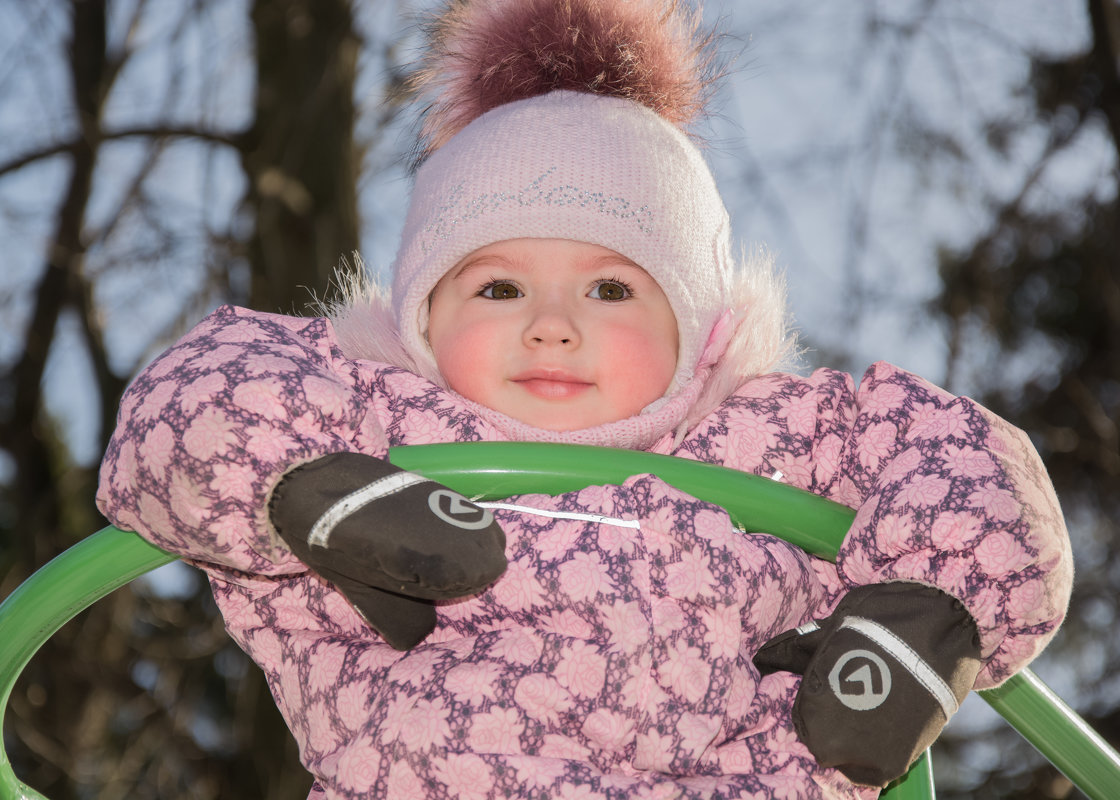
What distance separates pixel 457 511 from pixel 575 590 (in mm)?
217

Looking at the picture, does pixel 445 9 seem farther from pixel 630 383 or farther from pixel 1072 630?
pixel 1072 630

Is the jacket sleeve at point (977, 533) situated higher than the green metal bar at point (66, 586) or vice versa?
the jacket sleeve at point (977, 533)

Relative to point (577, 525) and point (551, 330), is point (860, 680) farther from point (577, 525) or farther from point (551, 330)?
point (551, 330)

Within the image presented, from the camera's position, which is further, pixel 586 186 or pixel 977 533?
pixel 586 186

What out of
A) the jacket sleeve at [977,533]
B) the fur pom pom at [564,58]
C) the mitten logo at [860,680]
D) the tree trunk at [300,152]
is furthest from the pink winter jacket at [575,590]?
the tree trunk at [300,152]

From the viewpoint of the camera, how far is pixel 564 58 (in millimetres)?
1810

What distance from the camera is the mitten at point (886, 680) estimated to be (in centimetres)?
119

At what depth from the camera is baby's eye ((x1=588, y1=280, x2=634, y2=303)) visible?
1599 millimetres

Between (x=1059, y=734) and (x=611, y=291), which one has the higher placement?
(x=611, y=291)

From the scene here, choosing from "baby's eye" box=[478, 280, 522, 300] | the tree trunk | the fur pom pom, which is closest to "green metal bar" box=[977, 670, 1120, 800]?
"baby's eye" box=[478, 280, 522, 300]

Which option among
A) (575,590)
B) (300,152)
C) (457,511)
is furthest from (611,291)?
(300,152)

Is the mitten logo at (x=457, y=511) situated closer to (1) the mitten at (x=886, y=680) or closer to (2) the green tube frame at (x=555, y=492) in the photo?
(2) the green tube frame at (x=555, y=492)

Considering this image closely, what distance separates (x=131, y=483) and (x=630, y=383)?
619mm

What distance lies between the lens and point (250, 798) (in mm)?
5152
